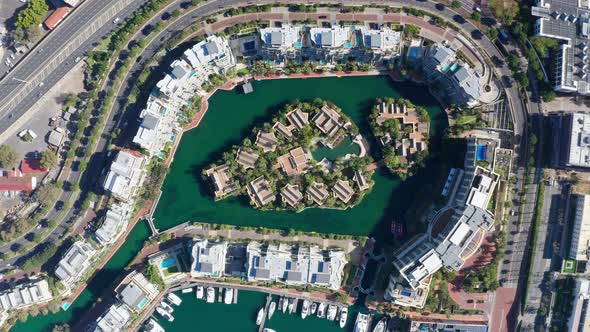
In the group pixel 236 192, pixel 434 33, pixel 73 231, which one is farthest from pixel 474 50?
pixel 73 231

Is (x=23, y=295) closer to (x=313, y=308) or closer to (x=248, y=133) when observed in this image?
(x=248, y=133)

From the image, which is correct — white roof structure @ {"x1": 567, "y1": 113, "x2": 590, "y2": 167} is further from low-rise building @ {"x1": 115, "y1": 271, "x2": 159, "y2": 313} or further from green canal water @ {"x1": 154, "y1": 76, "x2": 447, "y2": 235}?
low-rise building @ {"x1": 115, "y1": 271, "x2": 159, "y2": 313}

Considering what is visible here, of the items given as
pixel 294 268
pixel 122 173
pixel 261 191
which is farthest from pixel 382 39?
pixel 122 173

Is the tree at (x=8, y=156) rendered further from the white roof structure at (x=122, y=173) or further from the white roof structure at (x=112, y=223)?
the white roof structure at (x=112, y=223)

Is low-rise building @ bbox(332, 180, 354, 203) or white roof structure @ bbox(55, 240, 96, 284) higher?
low-rise building @ bbox(332, 180, 354, 203)

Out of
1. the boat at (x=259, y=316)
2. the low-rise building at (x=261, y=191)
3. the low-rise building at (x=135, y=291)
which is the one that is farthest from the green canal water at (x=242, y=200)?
the low-rise building at (x=135, y=291)

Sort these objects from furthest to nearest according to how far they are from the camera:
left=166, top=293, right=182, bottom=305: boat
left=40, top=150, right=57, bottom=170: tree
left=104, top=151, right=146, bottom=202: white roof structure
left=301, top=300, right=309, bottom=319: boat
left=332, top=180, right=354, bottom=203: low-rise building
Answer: left=166, top=293, right=182, bottom=305: boat
left=301, top=300, right=309, bottom=319: boat
left=332, top=180, right=354, bottom=203: low-rise building
left=40, top=150, right=57, bottom=170: tree
left=104, top=151, right=146, bottom=202: white roof structure

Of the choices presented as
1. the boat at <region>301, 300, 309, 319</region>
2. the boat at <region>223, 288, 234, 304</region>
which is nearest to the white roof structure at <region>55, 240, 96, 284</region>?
the boat at <region>223, 288, 234, 304</region>

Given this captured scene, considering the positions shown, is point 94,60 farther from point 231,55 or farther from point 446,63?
Answer: point 446,63
